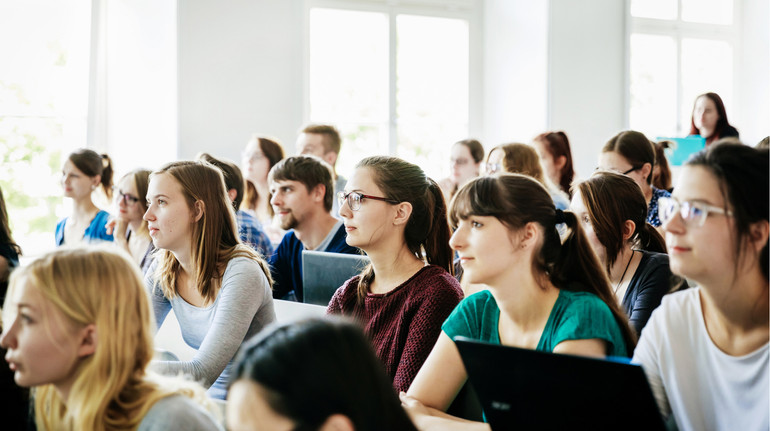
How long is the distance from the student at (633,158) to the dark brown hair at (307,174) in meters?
1.32

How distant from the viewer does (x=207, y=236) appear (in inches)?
102

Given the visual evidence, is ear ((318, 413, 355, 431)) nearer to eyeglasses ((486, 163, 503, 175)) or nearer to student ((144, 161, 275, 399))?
student ((144, 161, 275, 399))

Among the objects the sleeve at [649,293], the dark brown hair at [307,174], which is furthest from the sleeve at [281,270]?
the sleeve at [649,293]

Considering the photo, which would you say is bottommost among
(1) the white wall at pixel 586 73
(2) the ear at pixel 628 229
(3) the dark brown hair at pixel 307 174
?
(2) the ear at pixel 628 229

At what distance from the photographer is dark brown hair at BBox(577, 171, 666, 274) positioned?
2.57m

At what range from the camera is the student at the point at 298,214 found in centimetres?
355

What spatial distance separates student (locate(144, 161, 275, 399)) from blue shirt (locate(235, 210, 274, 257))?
103cm

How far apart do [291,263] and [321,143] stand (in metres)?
1.74

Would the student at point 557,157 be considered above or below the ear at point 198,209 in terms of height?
above

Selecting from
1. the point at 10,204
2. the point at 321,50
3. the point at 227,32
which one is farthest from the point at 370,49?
the point at 10,204

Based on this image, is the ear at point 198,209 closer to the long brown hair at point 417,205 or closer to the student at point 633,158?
the long brown hair at point 417,205

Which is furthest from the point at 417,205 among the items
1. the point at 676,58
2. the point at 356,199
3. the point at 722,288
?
the point at 676,58

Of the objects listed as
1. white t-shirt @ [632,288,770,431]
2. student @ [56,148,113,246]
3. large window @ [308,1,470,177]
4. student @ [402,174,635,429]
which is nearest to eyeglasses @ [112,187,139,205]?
student @ [56,148,113,246]

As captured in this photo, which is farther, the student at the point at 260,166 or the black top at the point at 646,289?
the student at the point at 260,166
